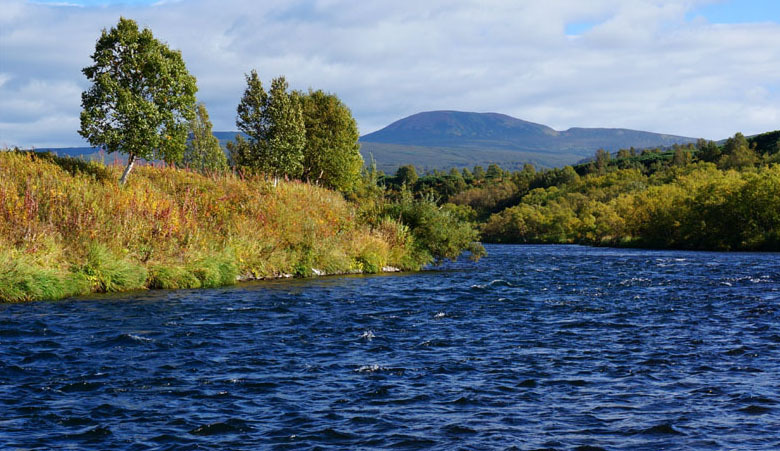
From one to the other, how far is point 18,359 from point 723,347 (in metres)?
14.3

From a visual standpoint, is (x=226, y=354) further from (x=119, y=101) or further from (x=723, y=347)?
(x=119, y=101)

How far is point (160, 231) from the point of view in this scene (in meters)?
25.8

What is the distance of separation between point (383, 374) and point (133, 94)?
2491cm

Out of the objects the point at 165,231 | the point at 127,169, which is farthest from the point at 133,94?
the point at 165,231

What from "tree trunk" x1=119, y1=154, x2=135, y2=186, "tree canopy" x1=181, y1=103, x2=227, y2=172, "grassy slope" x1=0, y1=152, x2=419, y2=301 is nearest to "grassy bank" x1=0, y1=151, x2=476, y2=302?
"grassy slope" x1=0, y1=152, x2=419, y2=301

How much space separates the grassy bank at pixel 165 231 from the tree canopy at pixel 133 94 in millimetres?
1738

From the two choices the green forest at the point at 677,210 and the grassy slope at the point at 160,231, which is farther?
the green forest at the point at 677,210

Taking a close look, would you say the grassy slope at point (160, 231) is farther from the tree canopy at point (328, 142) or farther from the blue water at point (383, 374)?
the tree canopy at point (328, 142)

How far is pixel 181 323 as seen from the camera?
55.0 feet

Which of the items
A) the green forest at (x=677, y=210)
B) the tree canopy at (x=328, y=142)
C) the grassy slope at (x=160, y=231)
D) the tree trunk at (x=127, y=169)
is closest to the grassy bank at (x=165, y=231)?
the grassy slope at (x=160, y=231)

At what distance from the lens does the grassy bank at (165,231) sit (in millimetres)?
21375

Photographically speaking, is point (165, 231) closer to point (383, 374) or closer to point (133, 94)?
point (133, 94)

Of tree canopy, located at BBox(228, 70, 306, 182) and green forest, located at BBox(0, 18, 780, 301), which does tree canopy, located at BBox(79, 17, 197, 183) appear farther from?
tree canopy, located at BBox(228, 70, 306, 182)

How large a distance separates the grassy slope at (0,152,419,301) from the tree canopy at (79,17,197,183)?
1.73 m
